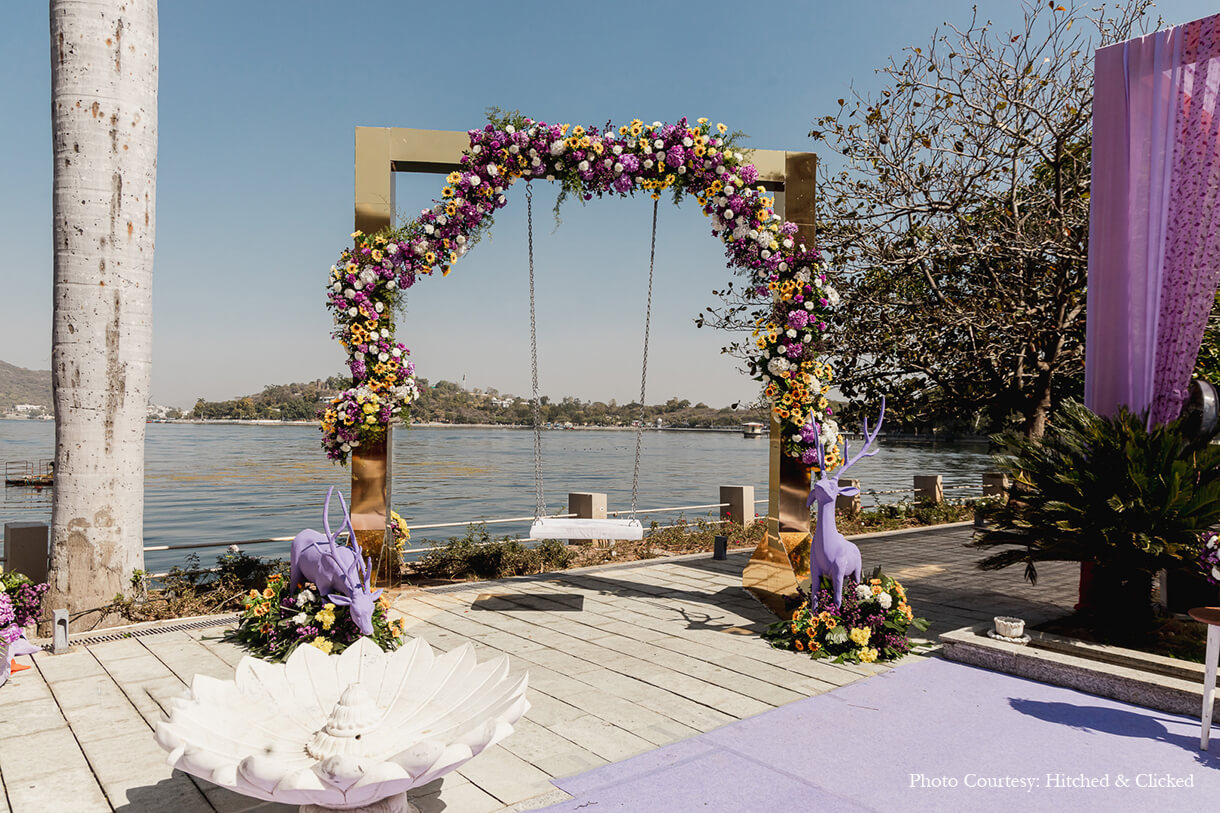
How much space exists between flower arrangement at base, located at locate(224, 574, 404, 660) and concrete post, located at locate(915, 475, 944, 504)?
38.8ft

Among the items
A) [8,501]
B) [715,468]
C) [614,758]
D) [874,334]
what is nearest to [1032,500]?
[614,758]

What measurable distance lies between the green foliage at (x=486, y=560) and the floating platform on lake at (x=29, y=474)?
27889 mm

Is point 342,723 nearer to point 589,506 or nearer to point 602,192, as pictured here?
point 602,192

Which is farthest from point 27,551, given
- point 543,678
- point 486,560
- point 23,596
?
point 543,678

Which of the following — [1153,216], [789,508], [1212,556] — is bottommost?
[789,508]

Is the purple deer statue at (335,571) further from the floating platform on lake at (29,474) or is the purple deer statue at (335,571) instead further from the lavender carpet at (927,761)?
the floating platform on lake at (29,474)

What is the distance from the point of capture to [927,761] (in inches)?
141

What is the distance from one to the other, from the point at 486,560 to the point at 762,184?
4795 millimetres

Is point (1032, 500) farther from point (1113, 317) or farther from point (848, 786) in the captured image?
point (848, 786)

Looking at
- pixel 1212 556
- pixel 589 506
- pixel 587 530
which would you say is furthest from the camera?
pixel 589 506

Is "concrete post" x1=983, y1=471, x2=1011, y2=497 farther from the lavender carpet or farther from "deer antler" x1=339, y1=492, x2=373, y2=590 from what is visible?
"deer antler" x1=339, y1=492, x2=373, y2=590

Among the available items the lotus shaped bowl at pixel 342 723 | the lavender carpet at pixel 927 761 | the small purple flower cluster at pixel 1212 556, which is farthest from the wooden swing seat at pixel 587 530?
the small purple flower cluster at pixel 1212 556

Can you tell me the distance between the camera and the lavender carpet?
3.18 metres

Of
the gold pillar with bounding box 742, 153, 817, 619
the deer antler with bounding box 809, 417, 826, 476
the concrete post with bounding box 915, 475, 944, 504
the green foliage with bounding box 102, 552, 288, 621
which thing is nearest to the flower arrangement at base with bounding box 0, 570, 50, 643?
the green foliage with bounding box 102, 552, 288, 621
